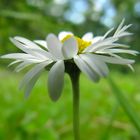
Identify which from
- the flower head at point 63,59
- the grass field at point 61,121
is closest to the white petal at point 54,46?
the flower head at point 63,59

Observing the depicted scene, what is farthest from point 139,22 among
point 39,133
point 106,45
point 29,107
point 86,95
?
point 106,45

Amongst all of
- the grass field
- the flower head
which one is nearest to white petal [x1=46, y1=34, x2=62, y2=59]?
the flower head

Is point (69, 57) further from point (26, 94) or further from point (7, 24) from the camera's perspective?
point (7, 24)

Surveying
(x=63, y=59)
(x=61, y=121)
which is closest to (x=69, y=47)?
(x=63, y=59)

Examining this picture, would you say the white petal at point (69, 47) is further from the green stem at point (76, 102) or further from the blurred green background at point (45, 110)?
the blurred green background at point (45, 110)

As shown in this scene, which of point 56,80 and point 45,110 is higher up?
point 56,80

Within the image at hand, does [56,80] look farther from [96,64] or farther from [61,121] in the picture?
[61,121]
